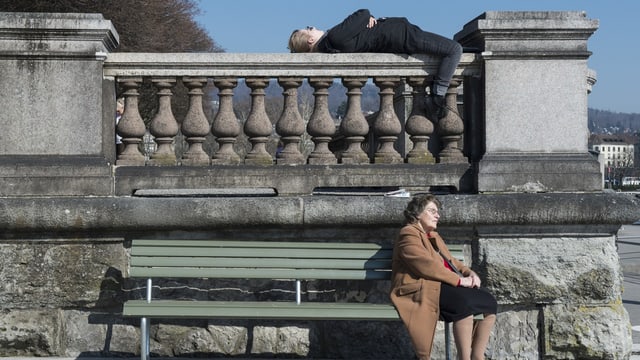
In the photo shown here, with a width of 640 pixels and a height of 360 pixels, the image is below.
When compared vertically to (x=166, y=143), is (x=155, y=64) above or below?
above

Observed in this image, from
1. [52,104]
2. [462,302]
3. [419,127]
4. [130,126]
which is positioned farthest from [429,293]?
[52,104]

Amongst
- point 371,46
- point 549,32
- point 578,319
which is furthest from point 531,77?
point 578,319

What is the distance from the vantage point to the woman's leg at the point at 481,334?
6211 mm

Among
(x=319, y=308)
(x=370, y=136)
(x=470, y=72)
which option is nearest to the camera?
(x=319, y=308)

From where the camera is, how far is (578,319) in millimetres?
6742

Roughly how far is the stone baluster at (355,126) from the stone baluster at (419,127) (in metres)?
0.34

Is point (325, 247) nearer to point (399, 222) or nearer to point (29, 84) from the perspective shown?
point (399, 222)

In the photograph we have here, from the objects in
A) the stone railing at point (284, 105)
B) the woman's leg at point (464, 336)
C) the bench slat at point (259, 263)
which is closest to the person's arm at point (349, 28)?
the stone railing at point (284, 105)

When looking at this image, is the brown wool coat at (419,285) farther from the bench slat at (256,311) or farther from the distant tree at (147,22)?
the distant tree at (147,22)

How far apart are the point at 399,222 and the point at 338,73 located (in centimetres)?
118

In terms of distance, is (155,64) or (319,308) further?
(155,64)

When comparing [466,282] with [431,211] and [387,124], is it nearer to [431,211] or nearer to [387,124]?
[431,211]

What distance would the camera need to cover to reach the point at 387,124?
23.1 ft

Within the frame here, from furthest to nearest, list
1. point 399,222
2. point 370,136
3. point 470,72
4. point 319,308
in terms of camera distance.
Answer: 1. point 370,136
2. point 470,72
3. point 399,222
4. point 319,308
